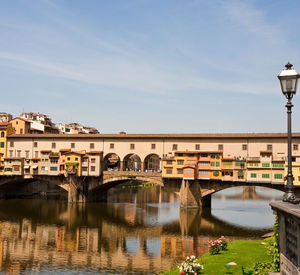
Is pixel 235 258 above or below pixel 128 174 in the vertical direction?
below

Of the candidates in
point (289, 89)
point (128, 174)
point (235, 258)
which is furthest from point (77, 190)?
point (289, 89)

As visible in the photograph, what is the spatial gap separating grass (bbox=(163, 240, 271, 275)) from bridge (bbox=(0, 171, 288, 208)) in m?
29.0

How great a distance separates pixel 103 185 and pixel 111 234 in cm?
2662

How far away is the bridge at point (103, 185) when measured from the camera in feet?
189

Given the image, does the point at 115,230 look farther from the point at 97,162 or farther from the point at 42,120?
the point at 42,120

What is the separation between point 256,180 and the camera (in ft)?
181

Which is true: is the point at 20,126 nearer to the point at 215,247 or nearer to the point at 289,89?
the point at 215,247

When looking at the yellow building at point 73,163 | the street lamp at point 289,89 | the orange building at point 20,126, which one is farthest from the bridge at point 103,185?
the street lamp at point 289,89

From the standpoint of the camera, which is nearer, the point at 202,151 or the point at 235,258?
the point at 235,258

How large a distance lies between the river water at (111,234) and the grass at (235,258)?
397 centimetres

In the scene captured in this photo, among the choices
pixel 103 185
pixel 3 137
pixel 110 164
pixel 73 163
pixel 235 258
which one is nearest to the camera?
pixel 235 258

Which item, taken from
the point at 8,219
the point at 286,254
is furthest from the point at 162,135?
the point at 286,254

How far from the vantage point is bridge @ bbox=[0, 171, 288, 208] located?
57562 mm

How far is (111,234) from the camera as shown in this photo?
39.5 metres
